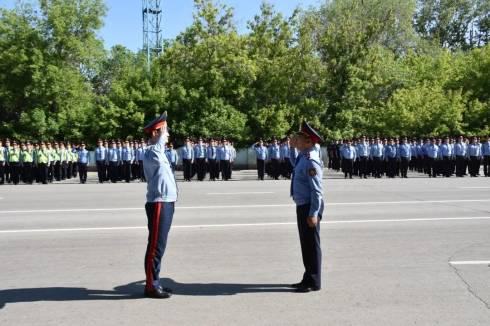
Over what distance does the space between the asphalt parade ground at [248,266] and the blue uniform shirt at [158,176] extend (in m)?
1.07

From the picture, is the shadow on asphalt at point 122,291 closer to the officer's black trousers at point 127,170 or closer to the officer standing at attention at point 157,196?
the officer standing at attention at point 157,196

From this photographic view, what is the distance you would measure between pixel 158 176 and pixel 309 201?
170 cm

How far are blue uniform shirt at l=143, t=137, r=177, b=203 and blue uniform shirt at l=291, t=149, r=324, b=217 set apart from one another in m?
1.41

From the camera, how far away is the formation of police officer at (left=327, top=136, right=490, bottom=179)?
88.1ft

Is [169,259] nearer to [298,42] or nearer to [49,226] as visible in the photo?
[49,226]

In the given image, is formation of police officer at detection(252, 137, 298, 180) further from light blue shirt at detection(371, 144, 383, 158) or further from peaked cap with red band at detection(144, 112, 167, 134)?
peaked cap with red band at detection(144, 112, 167, 134)

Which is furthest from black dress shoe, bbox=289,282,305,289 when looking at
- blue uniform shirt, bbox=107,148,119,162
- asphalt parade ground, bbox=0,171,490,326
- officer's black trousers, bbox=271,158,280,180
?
blue uniform shirt, bbox=107,148,119,162

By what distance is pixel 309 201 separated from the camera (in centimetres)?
661

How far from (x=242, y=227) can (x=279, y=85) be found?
2782 cm

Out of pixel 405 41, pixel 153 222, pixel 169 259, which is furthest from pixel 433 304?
pixel 405 41

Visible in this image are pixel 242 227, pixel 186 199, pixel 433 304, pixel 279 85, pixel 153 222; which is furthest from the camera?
pixel 279 85

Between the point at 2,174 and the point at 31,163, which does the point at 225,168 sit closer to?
the point at 31,163

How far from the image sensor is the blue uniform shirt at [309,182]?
6.47m

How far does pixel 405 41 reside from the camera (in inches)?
2144
